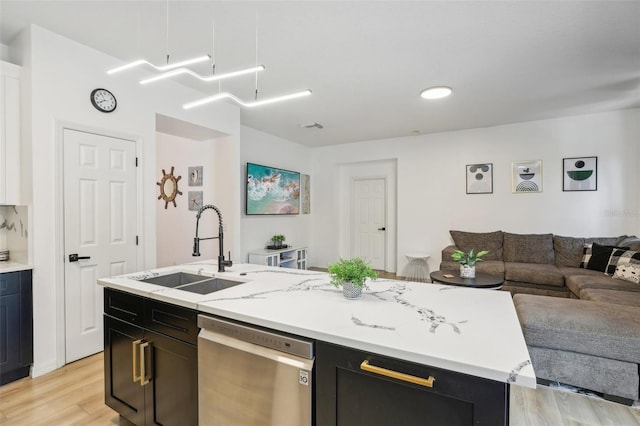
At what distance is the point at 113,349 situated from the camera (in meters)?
1.82

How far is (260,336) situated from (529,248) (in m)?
4.62

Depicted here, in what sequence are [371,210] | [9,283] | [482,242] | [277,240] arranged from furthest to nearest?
1. [371,210]
2. [277,240]
3. [482,242]
4. [9,283]

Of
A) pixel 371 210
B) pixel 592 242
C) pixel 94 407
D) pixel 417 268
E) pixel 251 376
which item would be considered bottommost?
pixel 94 407

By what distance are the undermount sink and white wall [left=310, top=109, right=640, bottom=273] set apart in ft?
14.1

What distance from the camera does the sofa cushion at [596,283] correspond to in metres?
3.13

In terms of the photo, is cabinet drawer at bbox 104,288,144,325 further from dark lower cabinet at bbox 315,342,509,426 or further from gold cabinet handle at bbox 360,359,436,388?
gold cabinet handle at bbox 360,359,436,388

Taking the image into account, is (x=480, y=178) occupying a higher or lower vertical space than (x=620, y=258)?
higher

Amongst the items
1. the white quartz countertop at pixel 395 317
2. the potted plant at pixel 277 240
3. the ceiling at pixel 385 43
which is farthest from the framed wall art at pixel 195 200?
the white quartz countertop at pixel 395 317

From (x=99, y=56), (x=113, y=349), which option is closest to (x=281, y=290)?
(x=113, y=349)

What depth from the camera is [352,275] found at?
146cm

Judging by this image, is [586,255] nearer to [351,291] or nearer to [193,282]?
[351,291]

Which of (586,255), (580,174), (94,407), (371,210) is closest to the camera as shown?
(94,407)

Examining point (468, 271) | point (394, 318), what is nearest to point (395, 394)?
point (394, 318)

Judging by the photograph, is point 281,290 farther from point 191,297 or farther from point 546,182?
point 546,182
